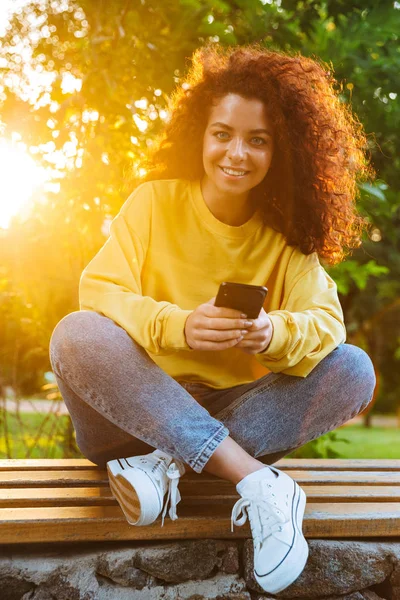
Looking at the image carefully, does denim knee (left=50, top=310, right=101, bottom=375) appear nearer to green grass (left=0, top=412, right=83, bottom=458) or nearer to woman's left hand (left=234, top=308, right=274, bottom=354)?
woman's left hand (left=234, top=308, right=274, bottom=354)

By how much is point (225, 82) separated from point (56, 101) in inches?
47.0

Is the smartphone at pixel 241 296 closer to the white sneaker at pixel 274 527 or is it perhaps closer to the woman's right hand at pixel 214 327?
the woman's right hand at pixel 214 327

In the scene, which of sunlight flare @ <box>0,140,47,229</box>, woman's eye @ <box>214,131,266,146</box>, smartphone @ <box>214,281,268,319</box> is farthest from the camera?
sunlight flare @ <box>0,140,47,229</box>

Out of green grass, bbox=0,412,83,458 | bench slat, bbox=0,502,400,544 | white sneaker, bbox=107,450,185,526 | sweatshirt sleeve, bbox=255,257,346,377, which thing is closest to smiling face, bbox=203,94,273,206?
sweatshirt sleeve, bbox=255,257,346,377

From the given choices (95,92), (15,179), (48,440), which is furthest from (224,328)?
(48,440)

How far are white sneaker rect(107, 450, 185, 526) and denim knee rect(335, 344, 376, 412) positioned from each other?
0.58m

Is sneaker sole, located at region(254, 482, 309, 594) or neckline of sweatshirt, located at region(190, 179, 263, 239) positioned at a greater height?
neckline of sweatshirt, located at region(190, 179, 263, 239)

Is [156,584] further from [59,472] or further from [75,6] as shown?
[75,6]

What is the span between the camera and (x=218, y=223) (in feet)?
7.66

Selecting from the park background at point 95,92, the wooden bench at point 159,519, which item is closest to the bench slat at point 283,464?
the wooden bench at point 159,519

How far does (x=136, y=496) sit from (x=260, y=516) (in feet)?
1.03

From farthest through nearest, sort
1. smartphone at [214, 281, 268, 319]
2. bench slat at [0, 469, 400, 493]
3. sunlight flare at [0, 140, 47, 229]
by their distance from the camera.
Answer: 1. sunlight flare at [0, 140, 47, 229]
2. bench slat at [0, 469, 400, 493]
3. smartphone at [214, 281, 268, 319]

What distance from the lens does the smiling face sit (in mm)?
2209

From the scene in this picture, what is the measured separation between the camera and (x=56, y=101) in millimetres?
3197
